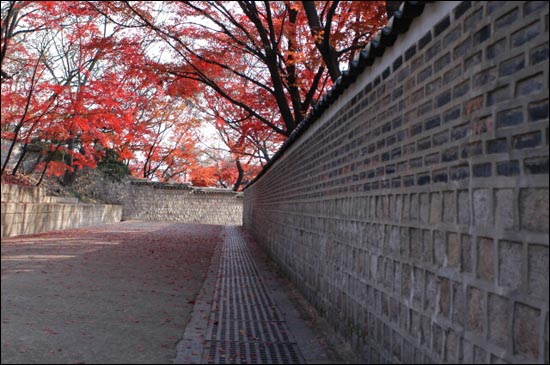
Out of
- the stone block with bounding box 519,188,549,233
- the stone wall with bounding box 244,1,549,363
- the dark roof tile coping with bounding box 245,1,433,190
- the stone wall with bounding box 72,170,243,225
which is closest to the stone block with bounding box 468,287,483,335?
the stone wall with bounding box 244,1,549,363

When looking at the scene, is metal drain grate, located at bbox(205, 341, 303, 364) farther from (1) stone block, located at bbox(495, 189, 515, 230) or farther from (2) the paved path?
(1) stone block, located at bbox(495, 189, 515, 230)

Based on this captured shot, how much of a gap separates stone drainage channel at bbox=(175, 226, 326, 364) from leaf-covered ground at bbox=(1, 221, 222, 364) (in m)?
0.17

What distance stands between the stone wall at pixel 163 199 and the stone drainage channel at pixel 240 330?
77.0 ft

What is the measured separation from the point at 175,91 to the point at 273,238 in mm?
4862

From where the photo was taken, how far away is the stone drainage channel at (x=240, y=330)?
4.23m

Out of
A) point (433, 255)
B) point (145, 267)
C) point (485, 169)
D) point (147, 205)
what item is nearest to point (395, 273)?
point (433, 255)

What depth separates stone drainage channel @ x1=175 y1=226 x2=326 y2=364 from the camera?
167 inches

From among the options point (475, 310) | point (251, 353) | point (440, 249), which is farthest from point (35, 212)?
point (475, 310)

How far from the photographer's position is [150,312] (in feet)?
18.5

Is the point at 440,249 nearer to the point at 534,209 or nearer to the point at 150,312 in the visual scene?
the point at 534,209

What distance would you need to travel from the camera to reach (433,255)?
2863mm

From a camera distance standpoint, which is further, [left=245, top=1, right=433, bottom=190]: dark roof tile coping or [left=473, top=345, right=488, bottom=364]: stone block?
[left=245, top=1, right=433, bottom=190]: dark roof tile coping

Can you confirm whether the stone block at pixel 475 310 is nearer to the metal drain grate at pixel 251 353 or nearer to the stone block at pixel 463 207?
the stone block at pixel 463 207

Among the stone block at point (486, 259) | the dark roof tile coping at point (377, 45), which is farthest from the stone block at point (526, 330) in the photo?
the dark roof tile coping at point (377, 45)
